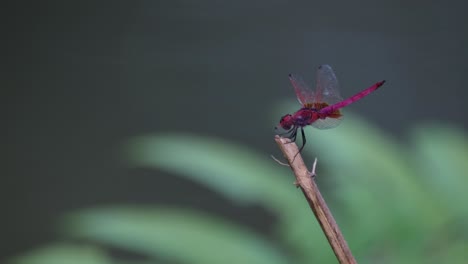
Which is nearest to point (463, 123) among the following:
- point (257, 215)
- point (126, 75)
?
point (257, 215)

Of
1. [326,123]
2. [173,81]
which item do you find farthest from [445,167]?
[173,81]

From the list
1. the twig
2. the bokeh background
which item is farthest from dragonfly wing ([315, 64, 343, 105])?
the bokeh background

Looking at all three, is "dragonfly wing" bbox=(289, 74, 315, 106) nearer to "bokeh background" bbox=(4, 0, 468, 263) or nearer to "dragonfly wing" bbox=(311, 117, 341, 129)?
"dragonfly wing" bbox=(311, 117, 341, 129)

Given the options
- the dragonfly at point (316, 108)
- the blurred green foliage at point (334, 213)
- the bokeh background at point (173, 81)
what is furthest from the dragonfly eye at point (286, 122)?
the bokeh background at point (173, 81)

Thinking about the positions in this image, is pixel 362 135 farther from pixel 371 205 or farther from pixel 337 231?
pixel 337 231

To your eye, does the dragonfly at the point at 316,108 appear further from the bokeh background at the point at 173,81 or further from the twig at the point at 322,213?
the bokeh background at the point at 173,81

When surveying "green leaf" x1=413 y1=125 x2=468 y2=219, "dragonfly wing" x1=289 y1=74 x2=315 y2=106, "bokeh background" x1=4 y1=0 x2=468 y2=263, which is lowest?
"dragonfly wing" x1=289 y1=74 x2=315 y2=106
